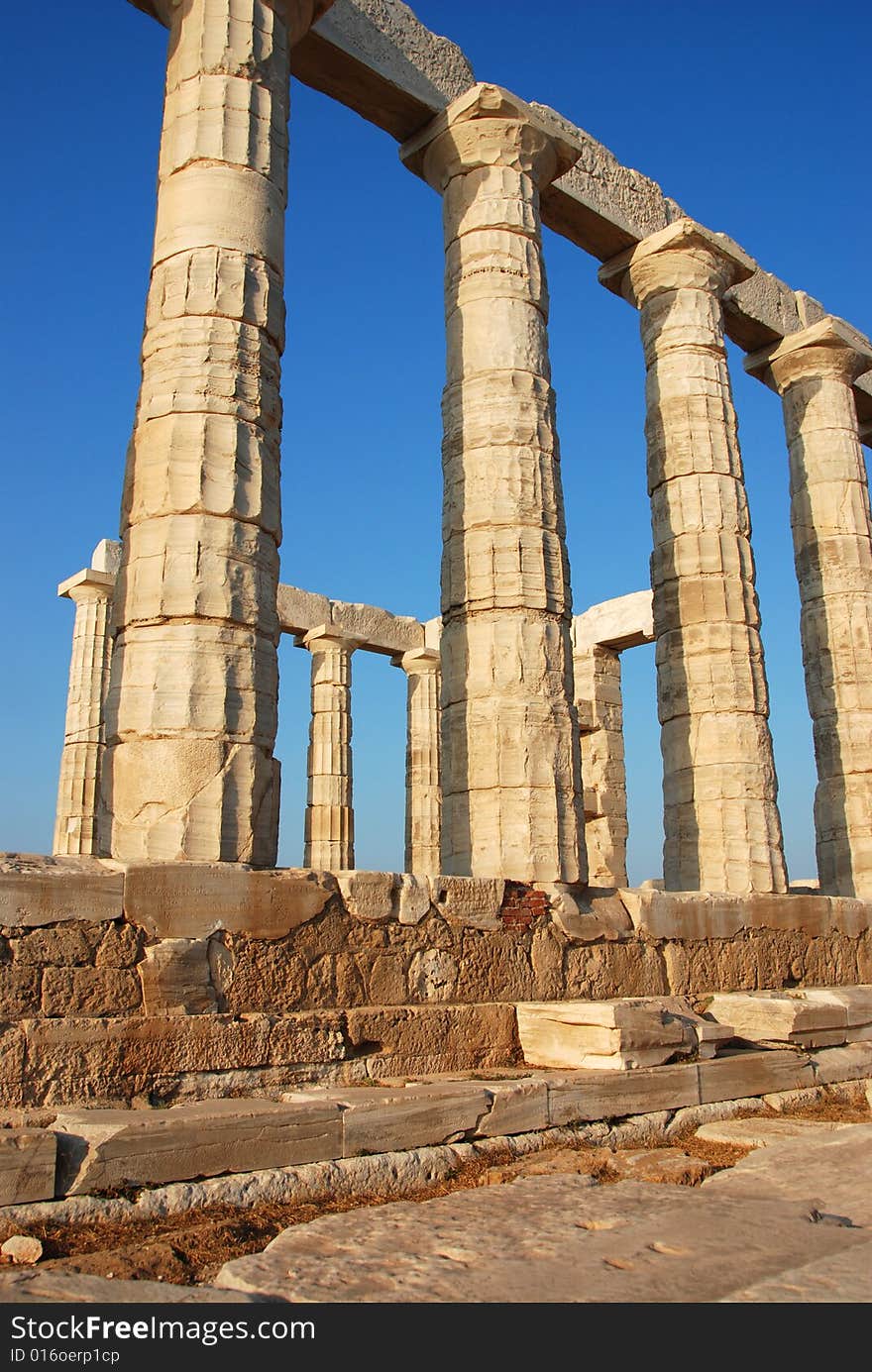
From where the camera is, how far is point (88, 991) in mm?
5988

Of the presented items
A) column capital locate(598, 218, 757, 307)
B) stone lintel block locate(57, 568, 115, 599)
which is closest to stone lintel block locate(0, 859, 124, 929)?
column capital locate(598, 218, 757, 307)

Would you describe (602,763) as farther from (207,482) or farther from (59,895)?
(59,895)

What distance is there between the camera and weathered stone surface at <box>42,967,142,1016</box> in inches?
231

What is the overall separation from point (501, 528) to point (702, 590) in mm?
3370

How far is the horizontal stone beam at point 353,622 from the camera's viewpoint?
21.2m

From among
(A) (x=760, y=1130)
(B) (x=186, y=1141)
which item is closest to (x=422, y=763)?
(A) (x=760, y=1130)

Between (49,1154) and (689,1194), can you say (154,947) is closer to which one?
(49,1154)

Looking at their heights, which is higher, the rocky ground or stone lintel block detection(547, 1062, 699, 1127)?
stone lintel block detection(547, 1062, 699, 1127)

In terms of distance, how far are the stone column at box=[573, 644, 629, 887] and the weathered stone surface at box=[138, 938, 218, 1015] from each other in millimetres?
15211

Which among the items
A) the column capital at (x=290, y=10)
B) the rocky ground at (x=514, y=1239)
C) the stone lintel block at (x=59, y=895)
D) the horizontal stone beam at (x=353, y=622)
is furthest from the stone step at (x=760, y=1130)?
the horizontal stone beam at (x=353, y=622)

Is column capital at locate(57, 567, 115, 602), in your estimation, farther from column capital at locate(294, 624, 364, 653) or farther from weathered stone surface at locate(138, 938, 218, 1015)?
weathered stone surface at locate(138, 938, 218, 1015)

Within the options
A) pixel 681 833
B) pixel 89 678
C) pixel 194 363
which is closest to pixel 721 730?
pixel 681 833

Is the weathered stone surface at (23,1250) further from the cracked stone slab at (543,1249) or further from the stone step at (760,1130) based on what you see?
the stone step at (760,1130)

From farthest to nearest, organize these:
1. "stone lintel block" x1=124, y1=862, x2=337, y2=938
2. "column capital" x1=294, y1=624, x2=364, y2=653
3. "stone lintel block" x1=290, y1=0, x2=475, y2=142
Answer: "column capital" x1=294, y1=624, x2=364, y2=653, "stone lintel block" x1=290, y1=0, x2=475, y2=142, "stone lintel block" x1=124, y1=862, x2=337, y2=938
